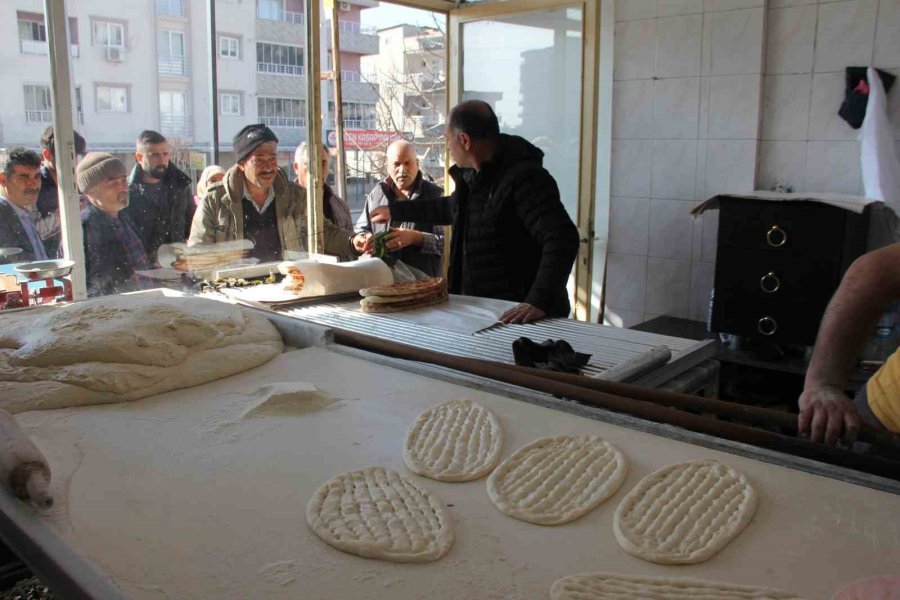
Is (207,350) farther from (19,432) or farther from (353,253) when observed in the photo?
(353,253)

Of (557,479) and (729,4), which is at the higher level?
(729,4)

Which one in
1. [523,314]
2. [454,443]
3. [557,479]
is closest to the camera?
[557,479]

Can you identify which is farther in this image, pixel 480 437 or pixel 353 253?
pixel 353 253

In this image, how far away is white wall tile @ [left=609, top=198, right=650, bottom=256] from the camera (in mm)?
4098

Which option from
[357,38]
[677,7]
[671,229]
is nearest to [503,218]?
[671,229]

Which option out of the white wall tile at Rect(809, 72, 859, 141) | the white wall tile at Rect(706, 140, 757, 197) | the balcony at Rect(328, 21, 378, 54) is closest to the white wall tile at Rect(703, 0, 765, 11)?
the white wall tile at Rect(809, 72, 859, 141)

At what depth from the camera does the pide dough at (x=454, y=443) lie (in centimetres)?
136

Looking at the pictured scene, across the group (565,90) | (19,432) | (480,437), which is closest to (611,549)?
(480,437)

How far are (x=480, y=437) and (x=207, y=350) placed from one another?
2.81 ft

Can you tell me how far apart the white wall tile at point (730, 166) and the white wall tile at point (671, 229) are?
179mm

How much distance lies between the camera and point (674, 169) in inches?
154

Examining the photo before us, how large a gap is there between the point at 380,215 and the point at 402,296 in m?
1.36

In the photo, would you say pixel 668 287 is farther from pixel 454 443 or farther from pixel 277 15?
pixel 454 443

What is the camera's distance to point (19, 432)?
129cm
